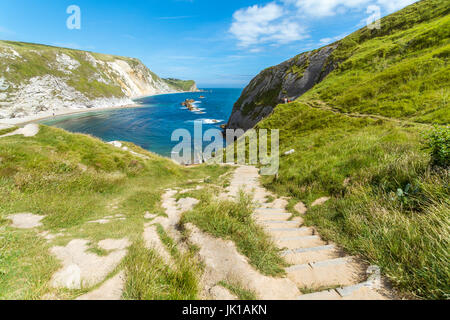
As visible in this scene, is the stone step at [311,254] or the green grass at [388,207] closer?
the green grass at [388,207]

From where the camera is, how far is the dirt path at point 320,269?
11.3 feet

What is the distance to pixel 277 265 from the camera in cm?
451

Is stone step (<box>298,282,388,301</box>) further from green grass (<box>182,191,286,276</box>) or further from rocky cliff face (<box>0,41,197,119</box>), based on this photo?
rocky cliff face (<box>0,41,197,119</box>)

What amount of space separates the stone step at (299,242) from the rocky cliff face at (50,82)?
457 feet

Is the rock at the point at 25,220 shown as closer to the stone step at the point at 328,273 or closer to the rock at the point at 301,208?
the stone step at the point at 328,273

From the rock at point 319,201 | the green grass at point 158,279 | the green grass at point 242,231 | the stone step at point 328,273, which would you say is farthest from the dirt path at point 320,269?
the green grass at point 158,279

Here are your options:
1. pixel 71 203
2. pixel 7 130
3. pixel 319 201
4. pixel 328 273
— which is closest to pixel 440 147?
pixel 319 201

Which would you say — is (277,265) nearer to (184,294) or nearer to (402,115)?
(184,294)

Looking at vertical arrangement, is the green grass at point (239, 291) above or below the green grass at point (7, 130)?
below

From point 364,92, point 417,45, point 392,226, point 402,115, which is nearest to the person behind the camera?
point 392,226

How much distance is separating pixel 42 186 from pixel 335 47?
67.9 meters

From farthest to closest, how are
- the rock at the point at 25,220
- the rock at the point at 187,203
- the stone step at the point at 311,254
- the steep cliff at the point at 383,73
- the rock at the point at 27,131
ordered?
the steep cliff at the point at 383,73 → the rock at the point at 27,131 → the rock at the point at 187,203 → the rock at the point at 25,220 → the stone step at the point at 311,254

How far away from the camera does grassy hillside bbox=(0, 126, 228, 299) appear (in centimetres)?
367
